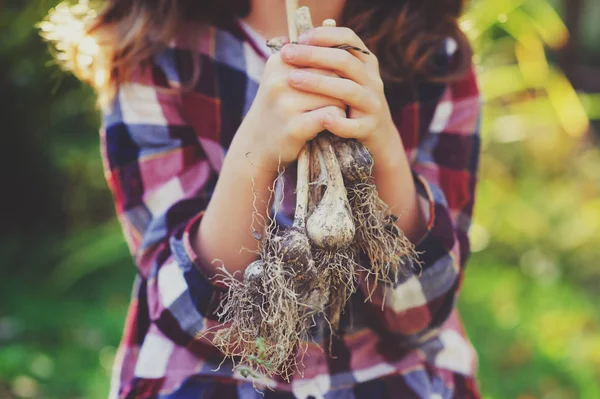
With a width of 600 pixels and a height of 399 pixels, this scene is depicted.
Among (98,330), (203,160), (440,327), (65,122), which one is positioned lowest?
(98,330)

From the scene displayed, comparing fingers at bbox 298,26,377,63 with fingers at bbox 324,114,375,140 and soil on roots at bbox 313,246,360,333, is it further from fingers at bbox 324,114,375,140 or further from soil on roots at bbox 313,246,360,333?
soil on roots at bbox 313,246,360,333

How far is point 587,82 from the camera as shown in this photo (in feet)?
10.5

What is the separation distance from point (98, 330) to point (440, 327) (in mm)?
1349

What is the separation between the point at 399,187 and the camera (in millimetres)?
766

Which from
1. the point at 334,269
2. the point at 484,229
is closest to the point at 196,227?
the point at 334,269

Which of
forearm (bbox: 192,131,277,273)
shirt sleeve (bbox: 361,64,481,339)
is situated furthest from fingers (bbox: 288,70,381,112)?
shirt sleeve (bbox: 361,64,481,339)

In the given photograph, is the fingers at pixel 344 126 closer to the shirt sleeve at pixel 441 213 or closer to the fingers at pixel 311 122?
the fingers at pixel 311 122

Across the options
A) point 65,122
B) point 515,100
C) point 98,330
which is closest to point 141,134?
point 98,330

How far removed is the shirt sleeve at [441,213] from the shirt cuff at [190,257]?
0.68 ft

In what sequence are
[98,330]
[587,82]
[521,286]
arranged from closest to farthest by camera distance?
[98,330] → [521,286] → [587,82]

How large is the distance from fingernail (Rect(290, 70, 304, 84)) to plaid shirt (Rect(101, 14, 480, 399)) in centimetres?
20

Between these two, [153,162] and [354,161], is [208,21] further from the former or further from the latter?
[354,161]

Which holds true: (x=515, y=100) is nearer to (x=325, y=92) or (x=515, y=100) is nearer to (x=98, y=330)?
(x=98, y=330)

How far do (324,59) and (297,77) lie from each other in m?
0.03
